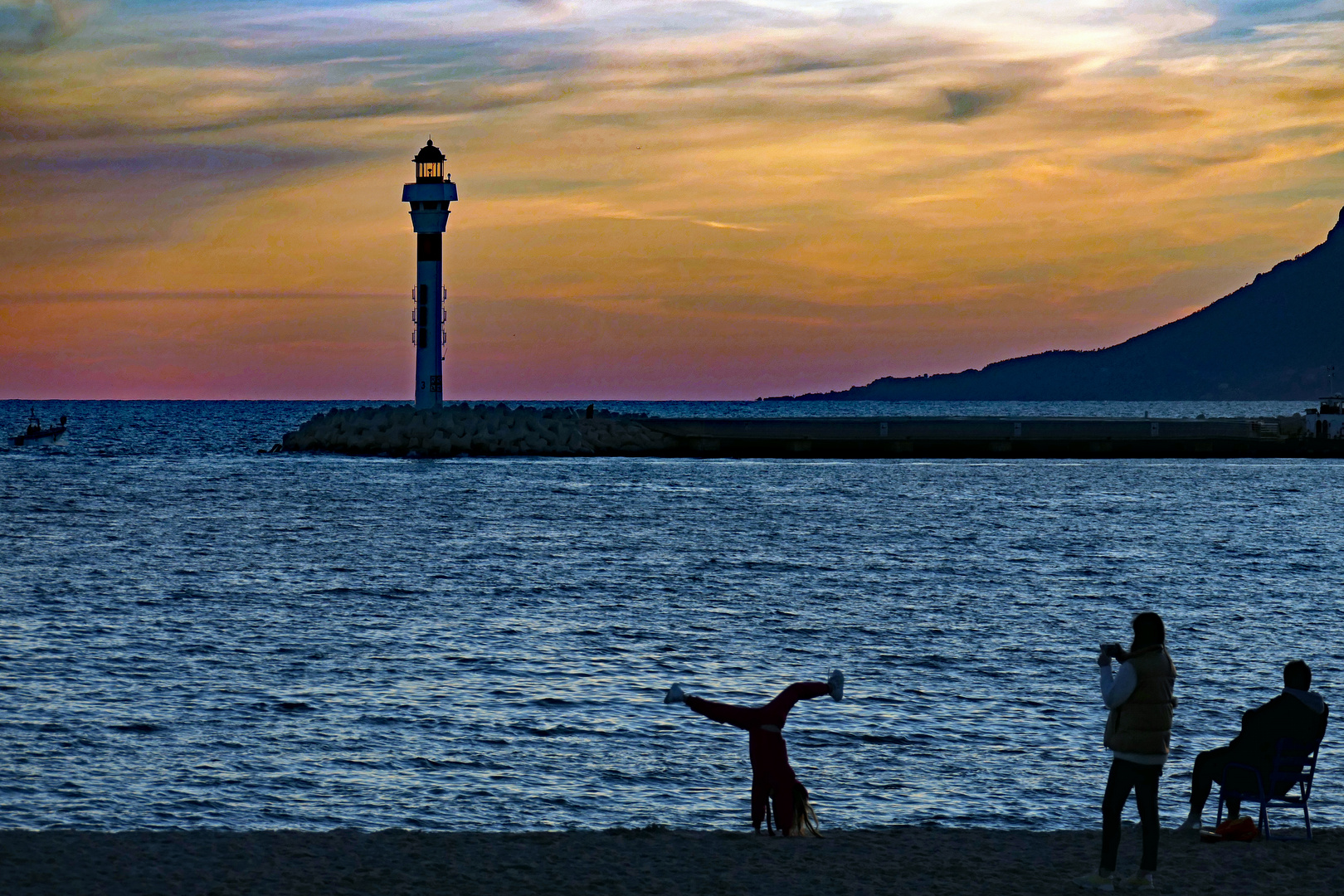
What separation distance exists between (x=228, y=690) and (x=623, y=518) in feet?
99.8

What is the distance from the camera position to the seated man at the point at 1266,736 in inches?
384

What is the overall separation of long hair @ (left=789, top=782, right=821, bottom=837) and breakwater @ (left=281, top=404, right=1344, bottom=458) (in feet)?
231

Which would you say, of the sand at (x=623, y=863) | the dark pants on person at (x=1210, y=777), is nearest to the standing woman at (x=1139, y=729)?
the sand at (x=623, y=863)

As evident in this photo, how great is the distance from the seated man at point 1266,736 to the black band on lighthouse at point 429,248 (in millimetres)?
69718

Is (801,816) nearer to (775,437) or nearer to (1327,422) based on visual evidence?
(775,437)

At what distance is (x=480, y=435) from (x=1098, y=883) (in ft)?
261

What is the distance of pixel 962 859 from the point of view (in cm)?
955

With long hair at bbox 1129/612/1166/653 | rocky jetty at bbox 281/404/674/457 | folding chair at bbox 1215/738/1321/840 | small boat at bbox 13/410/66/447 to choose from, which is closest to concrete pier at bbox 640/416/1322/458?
rocky jetty at bbox 281/404/674/457

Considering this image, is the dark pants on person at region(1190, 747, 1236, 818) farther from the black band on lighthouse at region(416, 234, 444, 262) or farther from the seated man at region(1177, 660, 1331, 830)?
the black band on lighthouse at region(416, 234, 444, 262)

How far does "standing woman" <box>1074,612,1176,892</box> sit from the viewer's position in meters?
8.24

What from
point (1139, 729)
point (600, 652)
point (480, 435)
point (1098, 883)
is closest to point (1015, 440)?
point (480, 435)

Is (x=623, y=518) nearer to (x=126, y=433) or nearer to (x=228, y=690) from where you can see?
(x=228, y=690)

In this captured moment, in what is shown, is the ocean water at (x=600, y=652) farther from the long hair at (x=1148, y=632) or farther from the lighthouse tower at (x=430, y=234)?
the lighthouse tower at (x=430, y=234)

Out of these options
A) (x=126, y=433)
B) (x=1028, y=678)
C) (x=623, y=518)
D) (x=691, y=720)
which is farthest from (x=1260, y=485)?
(x=126, y=433)
